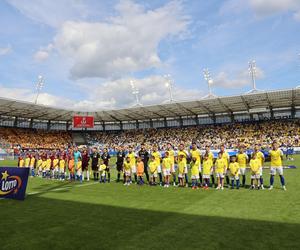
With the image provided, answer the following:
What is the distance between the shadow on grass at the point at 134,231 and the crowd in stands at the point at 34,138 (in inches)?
1686

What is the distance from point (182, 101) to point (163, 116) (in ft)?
45.2

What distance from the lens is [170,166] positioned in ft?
44.0

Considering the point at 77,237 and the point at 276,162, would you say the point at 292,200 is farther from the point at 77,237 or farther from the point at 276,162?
the point at 77,237

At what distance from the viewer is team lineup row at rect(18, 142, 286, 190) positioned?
1167 cm

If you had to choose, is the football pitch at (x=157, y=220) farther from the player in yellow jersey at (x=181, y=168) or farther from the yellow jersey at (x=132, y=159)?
the yellow jersey at (x=132, y=159)

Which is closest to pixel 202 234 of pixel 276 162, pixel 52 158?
pixel 276 162

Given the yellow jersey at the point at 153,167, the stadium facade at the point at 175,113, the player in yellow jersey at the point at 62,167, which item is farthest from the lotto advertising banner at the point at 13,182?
the stadium facade at the point at 175,113

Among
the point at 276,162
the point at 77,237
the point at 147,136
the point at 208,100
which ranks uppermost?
the point at 208,100

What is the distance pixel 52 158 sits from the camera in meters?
18.6

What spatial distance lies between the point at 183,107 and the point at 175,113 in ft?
20.9

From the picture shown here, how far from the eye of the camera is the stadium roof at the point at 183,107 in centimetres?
3909

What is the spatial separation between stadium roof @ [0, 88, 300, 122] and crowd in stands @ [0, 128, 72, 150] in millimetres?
3393

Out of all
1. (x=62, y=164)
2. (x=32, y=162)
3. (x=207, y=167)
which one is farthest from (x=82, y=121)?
(x=207, y=167)

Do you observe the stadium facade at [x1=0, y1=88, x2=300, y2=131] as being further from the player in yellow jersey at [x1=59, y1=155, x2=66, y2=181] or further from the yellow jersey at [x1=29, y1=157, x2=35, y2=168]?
the player in yellow jersey at [x1=59, y1=155, x2=66, y2=181]
